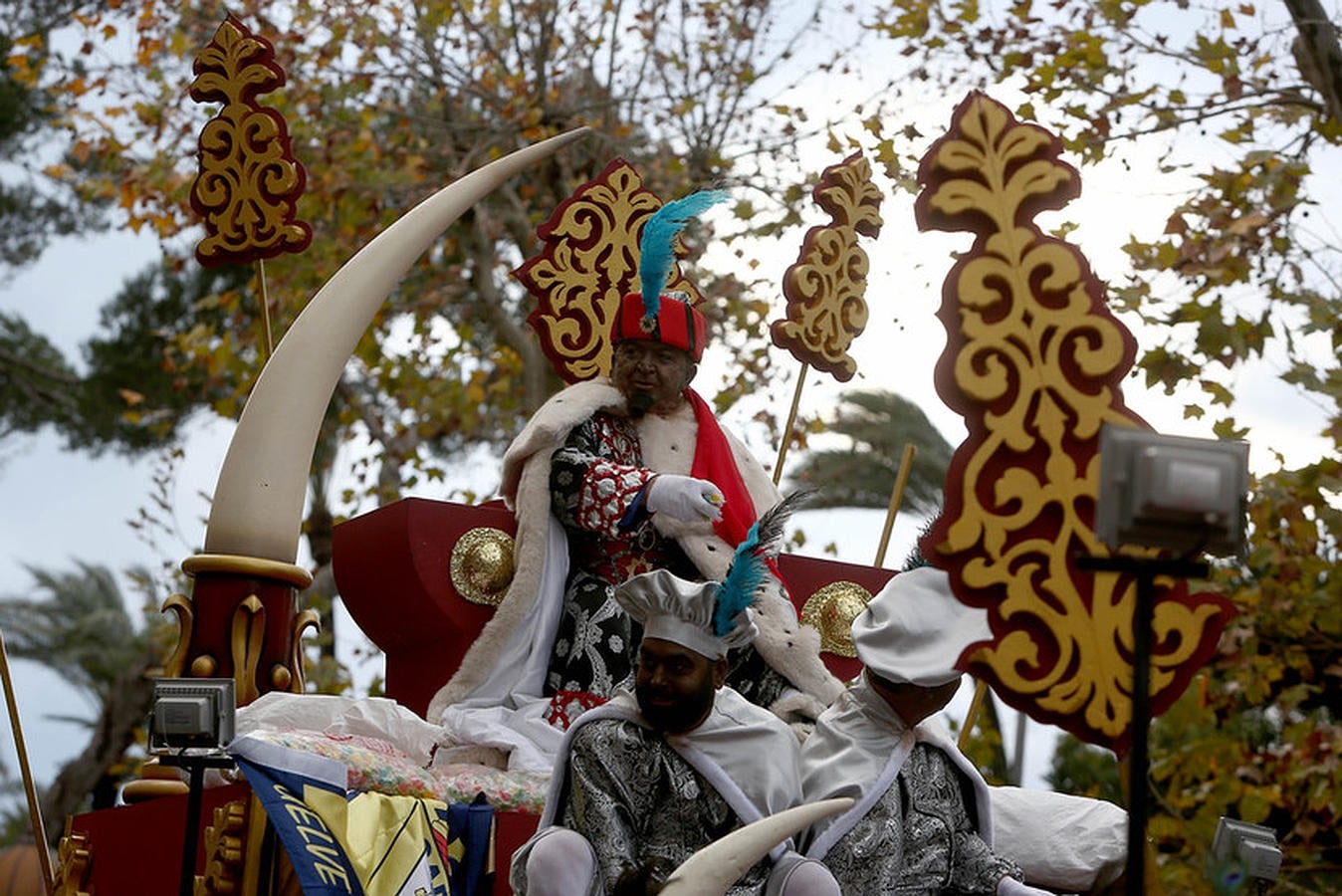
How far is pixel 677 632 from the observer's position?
4.59 metres

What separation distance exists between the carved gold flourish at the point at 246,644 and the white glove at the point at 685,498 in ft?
4.03

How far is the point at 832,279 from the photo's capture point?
7891 mm

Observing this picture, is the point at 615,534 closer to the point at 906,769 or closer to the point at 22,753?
the point at 906,769

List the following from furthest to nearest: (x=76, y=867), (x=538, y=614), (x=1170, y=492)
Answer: (x=538, y=614) → (x=76, y=867) → (x=1170, y=492)

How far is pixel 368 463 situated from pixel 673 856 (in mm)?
10600

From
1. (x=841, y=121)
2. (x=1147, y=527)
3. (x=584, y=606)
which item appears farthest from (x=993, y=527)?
(x=841, y=121)

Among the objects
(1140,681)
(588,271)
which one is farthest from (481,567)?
(1140,681)

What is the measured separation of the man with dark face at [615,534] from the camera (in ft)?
19.9

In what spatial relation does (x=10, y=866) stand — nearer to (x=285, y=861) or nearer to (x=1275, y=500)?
(x=285, y=861)

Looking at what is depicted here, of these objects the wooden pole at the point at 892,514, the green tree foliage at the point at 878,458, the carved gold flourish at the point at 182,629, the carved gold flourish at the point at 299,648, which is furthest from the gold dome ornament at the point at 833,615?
the green tree foliage at the point at 878,458

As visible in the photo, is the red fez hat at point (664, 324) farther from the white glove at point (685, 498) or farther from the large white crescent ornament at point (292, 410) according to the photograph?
the large white crescent ornament at point (292, 410)

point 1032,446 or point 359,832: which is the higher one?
point 1032,446

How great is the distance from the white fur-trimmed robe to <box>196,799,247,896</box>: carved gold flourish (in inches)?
31.3

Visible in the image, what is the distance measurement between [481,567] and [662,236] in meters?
1.21
